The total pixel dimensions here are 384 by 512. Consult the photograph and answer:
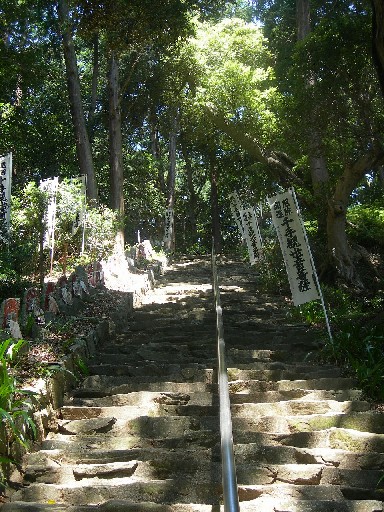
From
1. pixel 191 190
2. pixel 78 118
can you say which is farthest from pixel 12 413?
pixel 191 190

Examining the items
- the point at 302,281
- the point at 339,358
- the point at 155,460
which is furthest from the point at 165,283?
the point at 155,460

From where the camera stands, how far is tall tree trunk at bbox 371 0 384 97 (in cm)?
492

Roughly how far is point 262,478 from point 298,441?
664mm

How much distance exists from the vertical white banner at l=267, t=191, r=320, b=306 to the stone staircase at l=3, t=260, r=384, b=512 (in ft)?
3.65

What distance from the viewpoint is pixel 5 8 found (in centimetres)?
1248

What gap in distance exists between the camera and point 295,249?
311 inches

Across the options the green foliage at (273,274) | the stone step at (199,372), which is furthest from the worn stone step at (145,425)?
the green foliage at (273,274)

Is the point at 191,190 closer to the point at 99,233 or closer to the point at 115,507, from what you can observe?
the point at 99,233

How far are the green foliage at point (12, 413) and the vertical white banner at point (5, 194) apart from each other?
4923 millimetres

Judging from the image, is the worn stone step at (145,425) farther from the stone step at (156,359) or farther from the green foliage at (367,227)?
the green foliage at (367,227)

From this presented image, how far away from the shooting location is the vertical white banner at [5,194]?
8.55 m

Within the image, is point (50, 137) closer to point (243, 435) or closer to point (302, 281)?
point (302, 281)

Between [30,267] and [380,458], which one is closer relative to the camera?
[380,458]

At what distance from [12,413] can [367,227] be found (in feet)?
36.5
